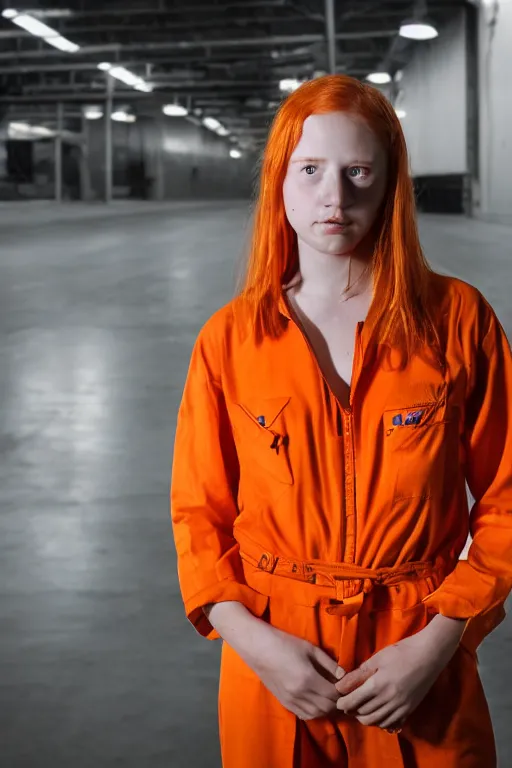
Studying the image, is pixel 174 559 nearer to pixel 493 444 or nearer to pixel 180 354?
pixel 180 354

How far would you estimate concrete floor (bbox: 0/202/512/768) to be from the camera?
1.54 meters

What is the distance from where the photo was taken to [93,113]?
1945 millimetres

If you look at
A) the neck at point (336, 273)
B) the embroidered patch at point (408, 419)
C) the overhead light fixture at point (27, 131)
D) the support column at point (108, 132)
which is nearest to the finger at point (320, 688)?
the embroidered patch at point (408, 419)

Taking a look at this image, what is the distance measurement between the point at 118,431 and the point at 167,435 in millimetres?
101

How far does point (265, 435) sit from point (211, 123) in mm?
1322

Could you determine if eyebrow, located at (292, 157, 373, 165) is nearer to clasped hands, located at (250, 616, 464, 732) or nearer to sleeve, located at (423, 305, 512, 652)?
sleeve, located at (423, 305, 512, 652)

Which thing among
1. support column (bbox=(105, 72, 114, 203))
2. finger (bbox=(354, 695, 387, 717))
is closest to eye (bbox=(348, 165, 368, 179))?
finger (bbox=(354, 695, 387, 717))

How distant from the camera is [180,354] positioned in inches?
71.7

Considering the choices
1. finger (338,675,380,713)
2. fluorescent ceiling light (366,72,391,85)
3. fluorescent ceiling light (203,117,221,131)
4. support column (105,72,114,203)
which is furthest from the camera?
support column (105,72,114,203)

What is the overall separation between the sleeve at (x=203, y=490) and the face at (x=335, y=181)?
15 centimetres

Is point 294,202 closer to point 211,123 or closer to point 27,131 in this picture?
point 211,123

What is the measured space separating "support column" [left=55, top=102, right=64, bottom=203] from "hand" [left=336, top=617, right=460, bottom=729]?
1.49 m

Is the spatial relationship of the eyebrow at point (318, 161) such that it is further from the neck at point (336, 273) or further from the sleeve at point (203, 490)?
the sleeve at point (203, 490)

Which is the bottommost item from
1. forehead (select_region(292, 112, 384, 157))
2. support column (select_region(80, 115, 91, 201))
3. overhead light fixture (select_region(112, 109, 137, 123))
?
forehead (select_region(292, 112, 384, 157))
